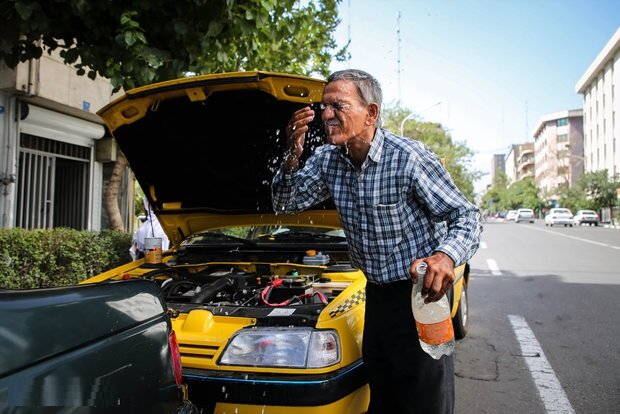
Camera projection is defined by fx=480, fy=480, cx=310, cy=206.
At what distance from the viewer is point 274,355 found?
2107 millimetres

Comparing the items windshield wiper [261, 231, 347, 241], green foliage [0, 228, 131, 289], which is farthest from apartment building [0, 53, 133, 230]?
windshield wiper [261, 231, 347, 241]

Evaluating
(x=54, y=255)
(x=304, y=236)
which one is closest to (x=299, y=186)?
(x=304, y=236)

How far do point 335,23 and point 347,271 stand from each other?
7547mm

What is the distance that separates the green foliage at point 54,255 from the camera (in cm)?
488

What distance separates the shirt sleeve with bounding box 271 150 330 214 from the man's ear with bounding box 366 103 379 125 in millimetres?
382

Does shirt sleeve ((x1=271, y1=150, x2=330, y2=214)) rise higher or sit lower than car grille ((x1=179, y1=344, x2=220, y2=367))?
higher

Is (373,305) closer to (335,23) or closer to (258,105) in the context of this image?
(258,105)

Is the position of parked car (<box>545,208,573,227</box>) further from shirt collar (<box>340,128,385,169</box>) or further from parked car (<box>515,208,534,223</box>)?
shirt collar (<box>340,128,385,169</box>)

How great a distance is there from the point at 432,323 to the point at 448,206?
1.54 feet

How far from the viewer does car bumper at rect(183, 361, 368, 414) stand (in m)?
1.99

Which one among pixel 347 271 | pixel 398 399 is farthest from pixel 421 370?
pixel 347 271

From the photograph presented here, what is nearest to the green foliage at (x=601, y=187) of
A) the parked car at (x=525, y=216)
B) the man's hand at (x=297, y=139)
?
the parked car at (x=525, y=216)

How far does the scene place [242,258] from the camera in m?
3.62

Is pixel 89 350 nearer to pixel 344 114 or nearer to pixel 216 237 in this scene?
pixel 344 114
